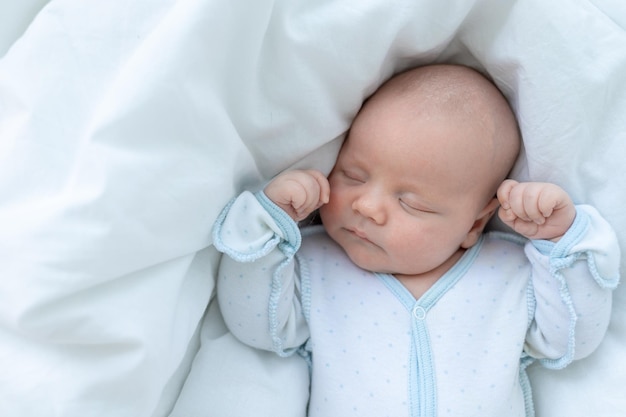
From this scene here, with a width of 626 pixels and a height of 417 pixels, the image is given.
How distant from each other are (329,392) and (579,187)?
1.66 feet

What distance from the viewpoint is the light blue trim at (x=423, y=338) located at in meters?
1.18

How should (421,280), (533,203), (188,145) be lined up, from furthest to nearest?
(421,280) → (533,203) → (188,145)

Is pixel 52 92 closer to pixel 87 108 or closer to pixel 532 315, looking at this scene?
pixel 87 108

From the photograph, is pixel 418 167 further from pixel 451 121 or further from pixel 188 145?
pixel 188 145

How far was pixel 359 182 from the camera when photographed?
1.24m

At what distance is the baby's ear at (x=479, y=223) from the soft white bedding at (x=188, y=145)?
68mm

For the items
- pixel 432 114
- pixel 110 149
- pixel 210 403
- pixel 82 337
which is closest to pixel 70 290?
pixel 82 337

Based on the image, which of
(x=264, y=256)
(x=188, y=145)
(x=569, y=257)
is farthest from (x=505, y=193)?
(x=188, y=145)

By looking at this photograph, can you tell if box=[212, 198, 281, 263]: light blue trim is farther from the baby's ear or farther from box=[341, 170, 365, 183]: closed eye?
the baby's ear

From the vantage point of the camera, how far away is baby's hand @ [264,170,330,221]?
115cm

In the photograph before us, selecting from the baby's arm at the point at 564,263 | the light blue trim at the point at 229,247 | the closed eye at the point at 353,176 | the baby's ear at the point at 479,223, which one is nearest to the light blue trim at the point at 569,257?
the baby's arm at the point at 564,263

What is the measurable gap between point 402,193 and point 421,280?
158 mm

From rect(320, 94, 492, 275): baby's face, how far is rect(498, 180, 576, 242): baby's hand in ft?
0.20

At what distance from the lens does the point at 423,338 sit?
1.22m
